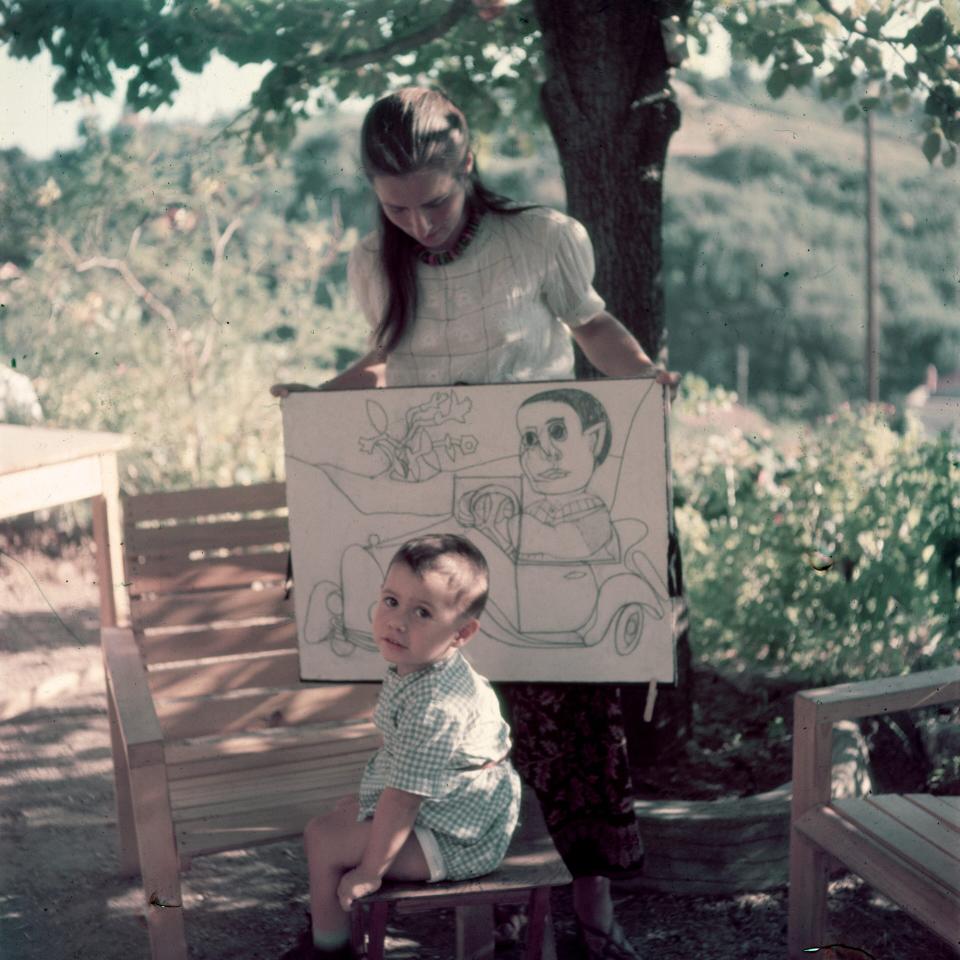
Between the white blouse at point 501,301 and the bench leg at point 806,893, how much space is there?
3.63 feet

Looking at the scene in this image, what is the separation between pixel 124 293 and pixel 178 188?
0.82 m

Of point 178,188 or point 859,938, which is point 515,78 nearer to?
point 859,938

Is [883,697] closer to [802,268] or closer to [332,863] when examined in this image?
[332,863]

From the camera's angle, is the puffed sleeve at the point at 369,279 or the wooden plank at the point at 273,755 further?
the wooden plank at the point at 273,755

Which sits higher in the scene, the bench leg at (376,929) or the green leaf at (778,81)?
the green leaf at (778,81)

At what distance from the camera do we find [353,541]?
2.57 metres

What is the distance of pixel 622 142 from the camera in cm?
332

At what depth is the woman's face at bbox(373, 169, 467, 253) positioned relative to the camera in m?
2.25

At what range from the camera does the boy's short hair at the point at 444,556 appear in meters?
2.10

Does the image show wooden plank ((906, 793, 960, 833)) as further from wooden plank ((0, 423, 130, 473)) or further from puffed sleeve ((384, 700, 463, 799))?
wooden plank ((0, 423, 130, 473))

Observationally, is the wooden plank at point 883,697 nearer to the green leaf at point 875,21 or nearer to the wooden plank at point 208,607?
the wooden plank at point 208,607

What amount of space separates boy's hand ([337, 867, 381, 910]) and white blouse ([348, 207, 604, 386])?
967 mm

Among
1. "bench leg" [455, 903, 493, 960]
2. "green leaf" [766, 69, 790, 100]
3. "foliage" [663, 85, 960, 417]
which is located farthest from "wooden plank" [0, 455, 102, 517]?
"foliage" [663, 85, 960, 417]

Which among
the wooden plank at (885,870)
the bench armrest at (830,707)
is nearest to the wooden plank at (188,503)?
the bench armrest at (830,707)
